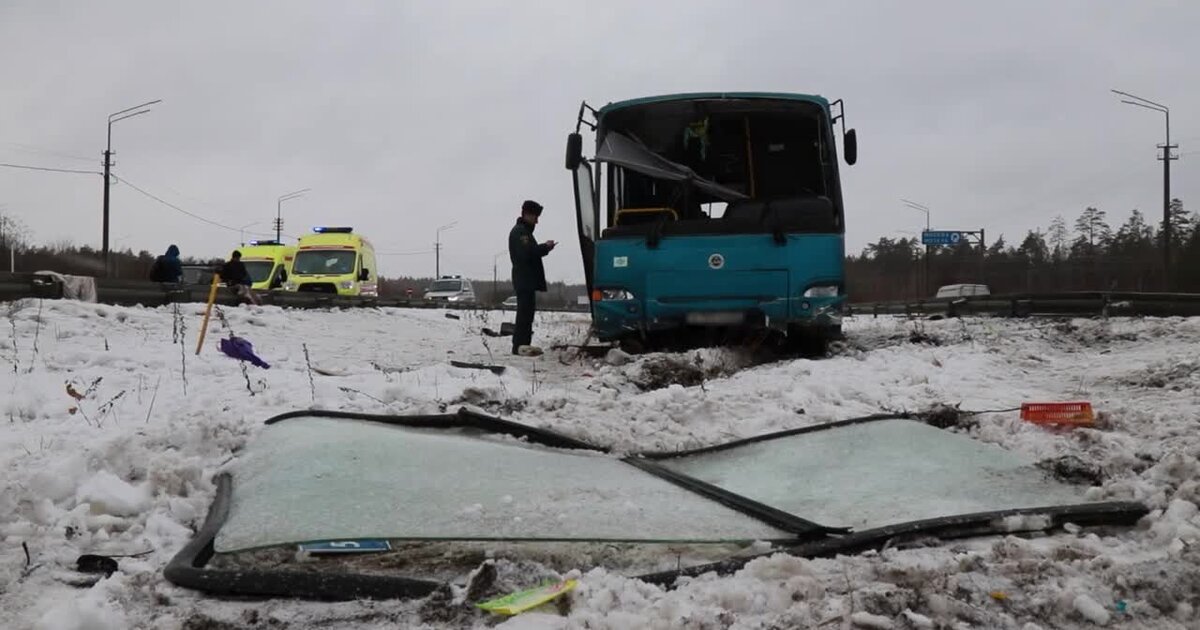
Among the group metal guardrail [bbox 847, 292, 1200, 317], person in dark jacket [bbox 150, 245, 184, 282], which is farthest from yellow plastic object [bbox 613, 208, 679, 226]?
person in dark jacket [bbox 150, 245, 184, 282]

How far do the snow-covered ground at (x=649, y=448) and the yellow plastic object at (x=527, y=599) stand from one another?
49mm

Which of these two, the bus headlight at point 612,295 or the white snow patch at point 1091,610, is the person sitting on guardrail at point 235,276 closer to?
the bus headlight at point 612,295

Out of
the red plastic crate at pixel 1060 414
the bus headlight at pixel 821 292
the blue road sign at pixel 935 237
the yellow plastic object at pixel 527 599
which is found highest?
the blue road sign at pixel 935 237

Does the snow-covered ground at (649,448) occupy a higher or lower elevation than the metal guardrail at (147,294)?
lower

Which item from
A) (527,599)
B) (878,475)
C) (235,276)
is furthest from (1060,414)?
(235,276)

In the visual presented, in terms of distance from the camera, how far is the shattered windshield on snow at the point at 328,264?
77.3 ft

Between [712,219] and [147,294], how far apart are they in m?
12.0

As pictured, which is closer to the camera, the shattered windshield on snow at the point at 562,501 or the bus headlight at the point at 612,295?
the shattered windshield on snow at the point at 562,501

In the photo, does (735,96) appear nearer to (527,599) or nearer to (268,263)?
(527,599)

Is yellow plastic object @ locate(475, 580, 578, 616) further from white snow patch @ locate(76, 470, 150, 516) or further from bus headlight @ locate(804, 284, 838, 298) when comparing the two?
bus headlight @ locate(804, 284, 838, 298)

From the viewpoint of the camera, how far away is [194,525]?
3377 millimetres

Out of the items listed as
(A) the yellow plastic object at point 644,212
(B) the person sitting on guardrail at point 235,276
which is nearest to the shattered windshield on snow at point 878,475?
(A) the yellow plastic object at point 644,212

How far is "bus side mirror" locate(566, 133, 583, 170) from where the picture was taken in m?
9.16

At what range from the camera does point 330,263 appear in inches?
932
